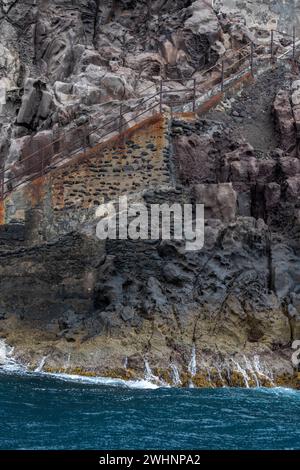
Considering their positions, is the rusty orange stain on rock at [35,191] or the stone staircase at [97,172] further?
the rusty orange stain on rock at [35,191]

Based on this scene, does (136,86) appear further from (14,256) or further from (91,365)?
(91,365)

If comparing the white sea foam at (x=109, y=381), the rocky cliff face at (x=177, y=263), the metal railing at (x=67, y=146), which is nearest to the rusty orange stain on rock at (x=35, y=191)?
the metal railing at (x=67, y=146)

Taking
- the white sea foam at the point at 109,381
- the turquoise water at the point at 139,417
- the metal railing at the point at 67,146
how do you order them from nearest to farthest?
the turquoise water at the point at 139,417, the white sea foam at the point at 109,381, the metal railing at the point at 67,146

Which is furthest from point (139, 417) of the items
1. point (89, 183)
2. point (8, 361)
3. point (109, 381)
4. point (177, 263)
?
point (89, 183)

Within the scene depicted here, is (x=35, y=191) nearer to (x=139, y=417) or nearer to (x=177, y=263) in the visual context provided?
(x=177, y=263)

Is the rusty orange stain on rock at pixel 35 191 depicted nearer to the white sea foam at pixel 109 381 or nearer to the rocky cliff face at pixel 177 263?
the rocky cliff face at pixel 177 263

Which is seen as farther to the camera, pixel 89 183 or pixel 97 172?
pixel 97 172

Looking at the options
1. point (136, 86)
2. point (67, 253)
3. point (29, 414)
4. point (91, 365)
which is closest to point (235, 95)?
point (136, 86)
